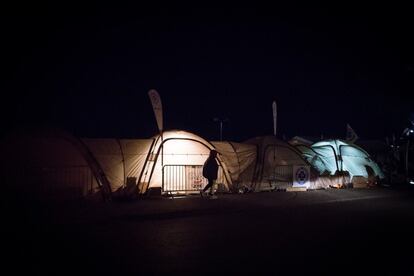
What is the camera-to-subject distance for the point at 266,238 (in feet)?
31.2

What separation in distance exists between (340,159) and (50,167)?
52.9ft

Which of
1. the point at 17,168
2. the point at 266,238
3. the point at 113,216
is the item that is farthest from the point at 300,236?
the point at 17,168

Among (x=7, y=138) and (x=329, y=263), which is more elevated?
(x=7, y=138)

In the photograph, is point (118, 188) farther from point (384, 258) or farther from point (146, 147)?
point (384, 258)

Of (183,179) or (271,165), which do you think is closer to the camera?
(183,179)

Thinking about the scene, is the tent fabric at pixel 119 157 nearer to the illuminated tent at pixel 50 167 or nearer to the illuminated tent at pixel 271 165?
the illuminated tent at pixel 50 167

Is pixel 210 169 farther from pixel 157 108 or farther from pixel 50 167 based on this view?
pixel 50 167

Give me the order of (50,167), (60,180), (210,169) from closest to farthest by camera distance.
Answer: (50,167)
(60,180)
(210,169)

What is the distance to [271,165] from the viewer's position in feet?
68.7

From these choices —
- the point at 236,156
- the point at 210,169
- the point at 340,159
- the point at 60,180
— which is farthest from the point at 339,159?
the point at 60,180

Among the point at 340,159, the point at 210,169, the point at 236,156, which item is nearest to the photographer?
the point at 210,169

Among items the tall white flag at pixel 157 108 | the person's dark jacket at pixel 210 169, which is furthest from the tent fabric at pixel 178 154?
the person's dark jacket at pixel 210 169

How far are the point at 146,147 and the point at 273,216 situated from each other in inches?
291

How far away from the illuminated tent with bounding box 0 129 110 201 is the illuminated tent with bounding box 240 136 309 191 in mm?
7488
